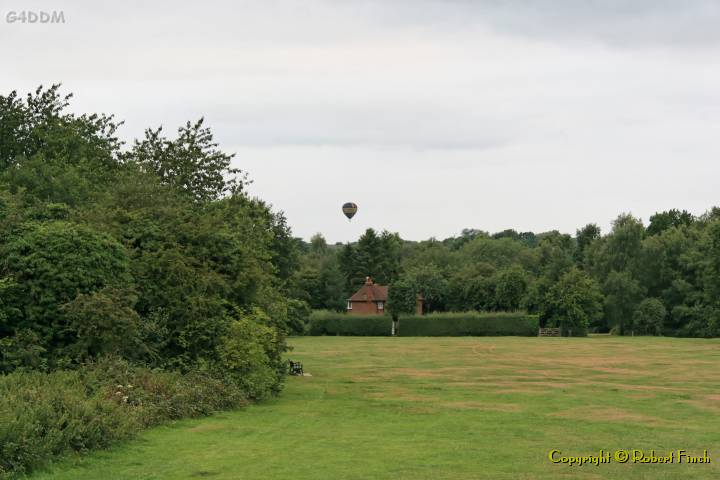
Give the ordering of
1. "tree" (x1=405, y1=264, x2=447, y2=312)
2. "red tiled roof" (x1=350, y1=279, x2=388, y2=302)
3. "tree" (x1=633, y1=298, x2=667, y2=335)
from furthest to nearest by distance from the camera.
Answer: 1. "red tiled roof" (x1=350, y1=279, x2=388, y2=302)
2. "tree" (x1=405, y1=264, x2=447, y2=312)
3. "tree" (x1=633, y1=298, x2=667, y2=335)

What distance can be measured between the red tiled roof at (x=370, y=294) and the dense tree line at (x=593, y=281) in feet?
12.2

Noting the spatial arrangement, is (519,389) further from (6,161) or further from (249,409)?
(6,161)

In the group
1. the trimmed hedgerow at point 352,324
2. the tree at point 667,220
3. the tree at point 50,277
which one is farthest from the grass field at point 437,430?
the tree at point 667,220

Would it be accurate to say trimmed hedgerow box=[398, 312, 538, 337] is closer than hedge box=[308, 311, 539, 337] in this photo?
Yes

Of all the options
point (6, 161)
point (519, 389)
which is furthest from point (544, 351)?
point (6, 161)

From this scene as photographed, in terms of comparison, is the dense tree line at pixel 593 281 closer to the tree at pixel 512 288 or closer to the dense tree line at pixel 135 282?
the tree at pixel 512 288

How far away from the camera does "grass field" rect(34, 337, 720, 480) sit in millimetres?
16719

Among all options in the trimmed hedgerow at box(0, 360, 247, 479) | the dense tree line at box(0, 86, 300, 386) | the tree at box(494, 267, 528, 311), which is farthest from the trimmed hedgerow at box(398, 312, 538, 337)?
the trimmed hedgerow at box(0, 360, 247, 479)

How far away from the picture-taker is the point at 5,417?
53.1 ft

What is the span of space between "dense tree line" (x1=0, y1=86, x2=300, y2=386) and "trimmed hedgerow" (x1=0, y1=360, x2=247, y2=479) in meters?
1.25

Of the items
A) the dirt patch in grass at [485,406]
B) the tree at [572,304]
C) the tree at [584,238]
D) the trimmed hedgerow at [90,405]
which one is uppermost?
the tree at [584,238]

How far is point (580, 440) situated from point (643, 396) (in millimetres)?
12258

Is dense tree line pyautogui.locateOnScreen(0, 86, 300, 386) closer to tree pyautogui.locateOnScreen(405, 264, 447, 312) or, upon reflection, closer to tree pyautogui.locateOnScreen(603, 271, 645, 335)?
tree pyautogui.locateOnScreen(603, 271, 645, 335)

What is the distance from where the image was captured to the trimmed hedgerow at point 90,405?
16125 millimetres
